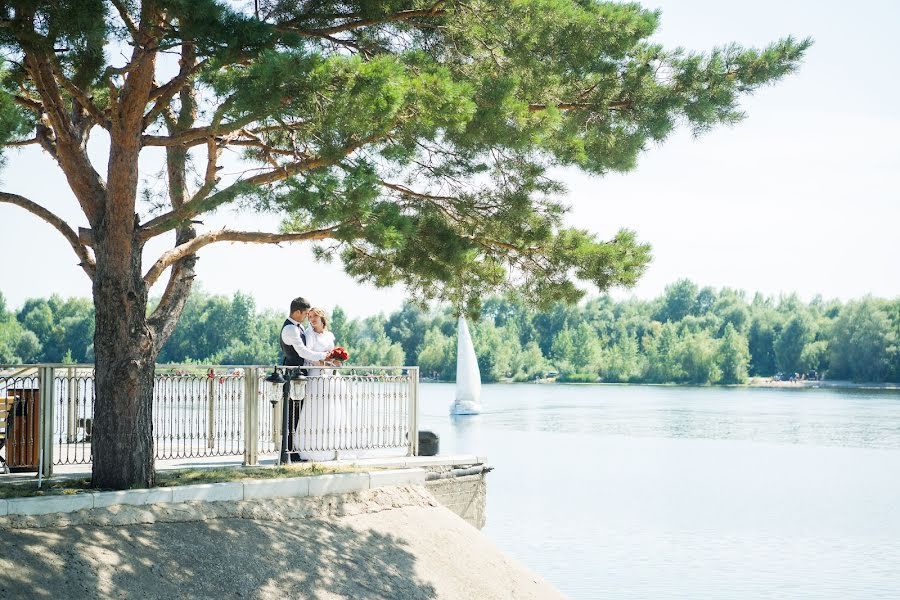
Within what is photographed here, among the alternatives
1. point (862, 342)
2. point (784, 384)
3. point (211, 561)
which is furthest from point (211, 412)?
point (784, 384)

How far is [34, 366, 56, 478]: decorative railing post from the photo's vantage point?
32.2 feet

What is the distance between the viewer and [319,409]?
1201cm

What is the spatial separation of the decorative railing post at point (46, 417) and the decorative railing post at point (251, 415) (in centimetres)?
243

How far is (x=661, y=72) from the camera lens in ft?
35.2

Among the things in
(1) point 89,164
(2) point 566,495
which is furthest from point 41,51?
(2) point 566,495

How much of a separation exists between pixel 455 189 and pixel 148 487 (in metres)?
4.57

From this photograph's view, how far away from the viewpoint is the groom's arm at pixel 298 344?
1191 cm

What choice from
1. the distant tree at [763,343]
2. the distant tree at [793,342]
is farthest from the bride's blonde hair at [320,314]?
the distant tree at [763,343]

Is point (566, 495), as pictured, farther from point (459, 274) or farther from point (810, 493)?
point (459, 274)

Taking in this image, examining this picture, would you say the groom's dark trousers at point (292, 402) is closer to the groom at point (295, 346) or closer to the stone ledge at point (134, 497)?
the groom at point (295, 346)

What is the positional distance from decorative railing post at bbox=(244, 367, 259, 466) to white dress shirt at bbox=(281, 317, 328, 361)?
533 mm

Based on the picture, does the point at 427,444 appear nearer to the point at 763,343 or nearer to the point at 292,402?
the point at 292,402

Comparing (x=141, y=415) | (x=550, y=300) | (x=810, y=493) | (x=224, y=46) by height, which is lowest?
(x=810, y=493)

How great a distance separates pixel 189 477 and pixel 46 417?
1.53 metres
